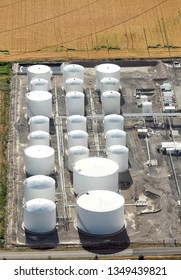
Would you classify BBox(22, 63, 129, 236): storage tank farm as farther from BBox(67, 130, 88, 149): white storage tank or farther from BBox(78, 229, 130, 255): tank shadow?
BBox(78, 229, 130, 255): tank shadow

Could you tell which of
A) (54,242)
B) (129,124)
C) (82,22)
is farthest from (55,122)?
(82,22)

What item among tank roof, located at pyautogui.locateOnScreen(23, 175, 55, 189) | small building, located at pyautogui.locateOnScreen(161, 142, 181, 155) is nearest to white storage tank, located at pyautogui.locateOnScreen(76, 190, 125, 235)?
tank roof, located at pyautogui.locateOnScreen(23, 175, 55, 189)

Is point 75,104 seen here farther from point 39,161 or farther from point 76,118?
Result: point 39,161

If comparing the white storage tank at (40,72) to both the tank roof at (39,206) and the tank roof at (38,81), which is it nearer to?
the tank roof at (38,81)

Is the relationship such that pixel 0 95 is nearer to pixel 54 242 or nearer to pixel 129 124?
pixel 129 124

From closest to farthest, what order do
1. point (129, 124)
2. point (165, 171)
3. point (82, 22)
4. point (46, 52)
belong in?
point (165, 171) < point (129, 124) < point (46, 52) < point (82, 22)

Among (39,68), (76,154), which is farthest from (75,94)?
(76,154)
